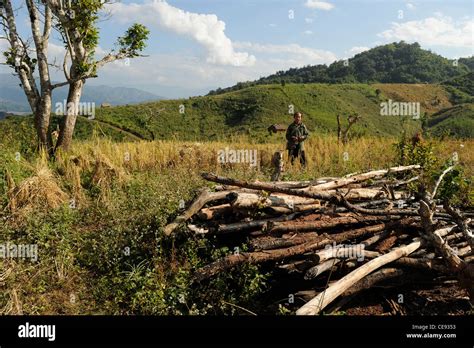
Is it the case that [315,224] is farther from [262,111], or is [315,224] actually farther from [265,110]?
[265,110]

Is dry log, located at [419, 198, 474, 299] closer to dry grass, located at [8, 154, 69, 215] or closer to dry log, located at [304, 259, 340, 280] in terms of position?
dry log, located at [304, 259, 340, 280]

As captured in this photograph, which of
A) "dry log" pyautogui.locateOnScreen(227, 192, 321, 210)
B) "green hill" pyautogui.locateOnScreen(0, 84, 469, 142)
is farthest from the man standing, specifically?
"green hill" pyautogui.locateOnScreen(0, 84, 469, 142)

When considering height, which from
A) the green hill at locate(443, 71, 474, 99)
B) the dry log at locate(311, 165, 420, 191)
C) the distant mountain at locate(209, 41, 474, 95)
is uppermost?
the distant mountain at locate(209, 41, 474, 95)

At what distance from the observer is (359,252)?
4.32m

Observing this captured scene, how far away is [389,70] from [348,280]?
6025 inches

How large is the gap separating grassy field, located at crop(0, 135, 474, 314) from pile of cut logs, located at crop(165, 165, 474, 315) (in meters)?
0.29

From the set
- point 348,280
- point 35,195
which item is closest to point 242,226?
point 348,280

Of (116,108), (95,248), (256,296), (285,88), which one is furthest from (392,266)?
(285,88)

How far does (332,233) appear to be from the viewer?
5.05 meters

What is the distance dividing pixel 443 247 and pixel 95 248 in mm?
4419

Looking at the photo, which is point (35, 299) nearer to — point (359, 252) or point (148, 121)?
point (359, 252)

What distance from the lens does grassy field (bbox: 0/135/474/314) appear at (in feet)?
13.9

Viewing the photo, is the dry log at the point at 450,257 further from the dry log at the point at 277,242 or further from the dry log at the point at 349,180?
the dry log at the point at 349,180

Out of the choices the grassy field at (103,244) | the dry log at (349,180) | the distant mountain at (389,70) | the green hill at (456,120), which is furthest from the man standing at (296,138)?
the distant mountain at (389,70)
